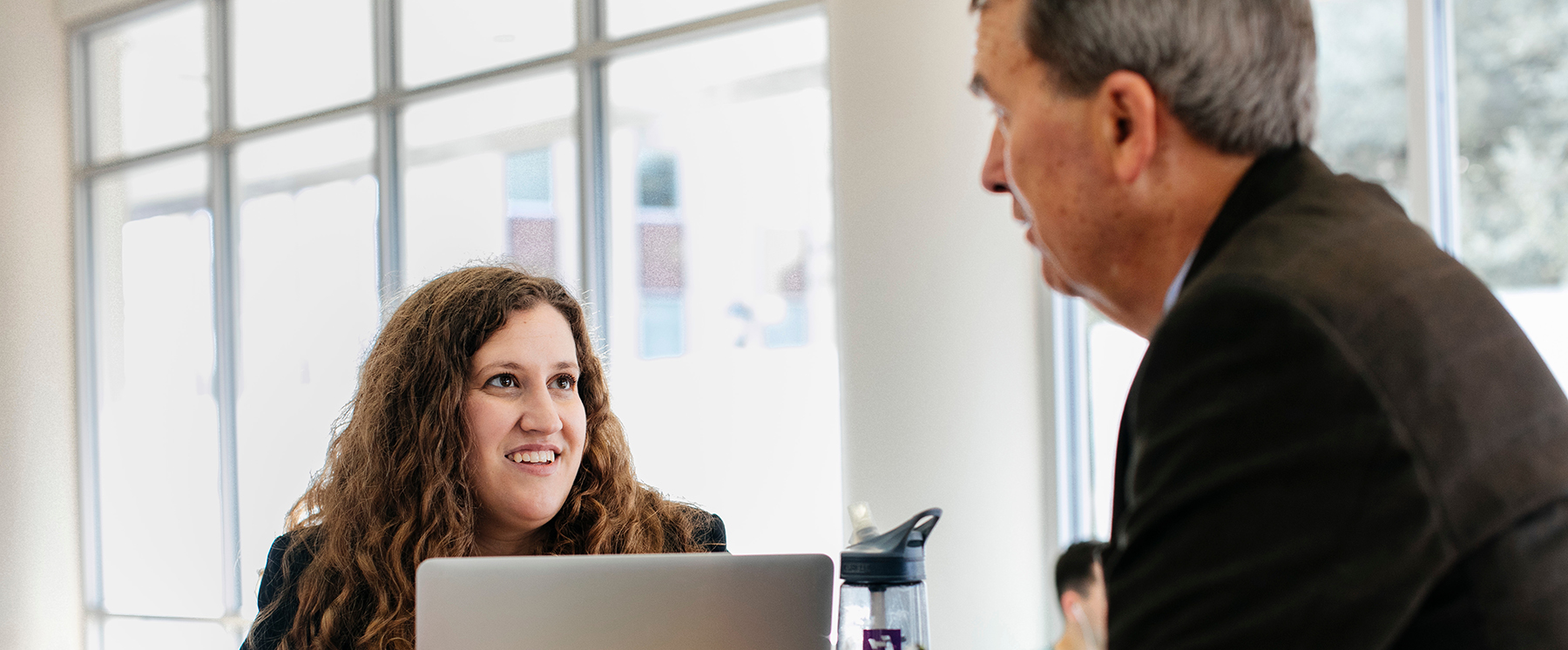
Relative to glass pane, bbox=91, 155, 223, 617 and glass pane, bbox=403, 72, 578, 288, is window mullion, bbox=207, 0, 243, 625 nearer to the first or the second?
glass pane, bbox=91, 155, 223, 617

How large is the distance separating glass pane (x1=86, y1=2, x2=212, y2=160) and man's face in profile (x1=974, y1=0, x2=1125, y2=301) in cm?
654

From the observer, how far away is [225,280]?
655 cm

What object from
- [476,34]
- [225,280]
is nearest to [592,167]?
[476,34]

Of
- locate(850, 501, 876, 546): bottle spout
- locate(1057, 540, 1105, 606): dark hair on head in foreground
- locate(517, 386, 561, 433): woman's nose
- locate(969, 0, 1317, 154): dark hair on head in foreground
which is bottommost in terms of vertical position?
locate(850, 501, 876, 546): bottle spout

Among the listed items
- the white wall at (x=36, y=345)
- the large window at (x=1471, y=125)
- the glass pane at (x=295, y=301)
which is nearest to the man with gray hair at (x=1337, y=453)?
the large window at (x=1471, y=125)

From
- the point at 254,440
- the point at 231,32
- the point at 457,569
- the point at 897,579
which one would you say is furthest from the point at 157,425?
the point at 897,579

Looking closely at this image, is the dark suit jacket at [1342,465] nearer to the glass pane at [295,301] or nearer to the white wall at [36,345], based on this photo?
the glass pane at [295,301]

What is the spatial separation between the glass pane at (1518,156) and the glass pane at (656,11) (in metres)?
2.37

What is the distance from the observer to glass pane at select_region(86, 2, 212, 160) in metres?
6.66

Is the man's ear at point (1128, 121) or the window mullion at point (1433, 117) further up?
the window mullion at point (1433, 117)

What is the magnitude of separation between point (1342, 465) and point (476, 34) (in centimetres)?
529

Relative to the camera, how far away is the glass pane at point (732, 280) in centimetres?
455

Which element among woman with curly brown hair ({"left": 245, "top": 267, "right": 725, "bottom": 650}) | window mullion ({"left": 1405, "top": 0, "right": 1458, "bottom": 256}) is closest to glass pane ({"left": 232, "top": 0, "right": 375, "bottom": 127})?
woman with curly brown hair ({"left": 245, "top": 267, "right": 725, "bottom": 650})

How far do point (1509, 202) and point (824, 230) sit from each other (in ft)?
7.02
